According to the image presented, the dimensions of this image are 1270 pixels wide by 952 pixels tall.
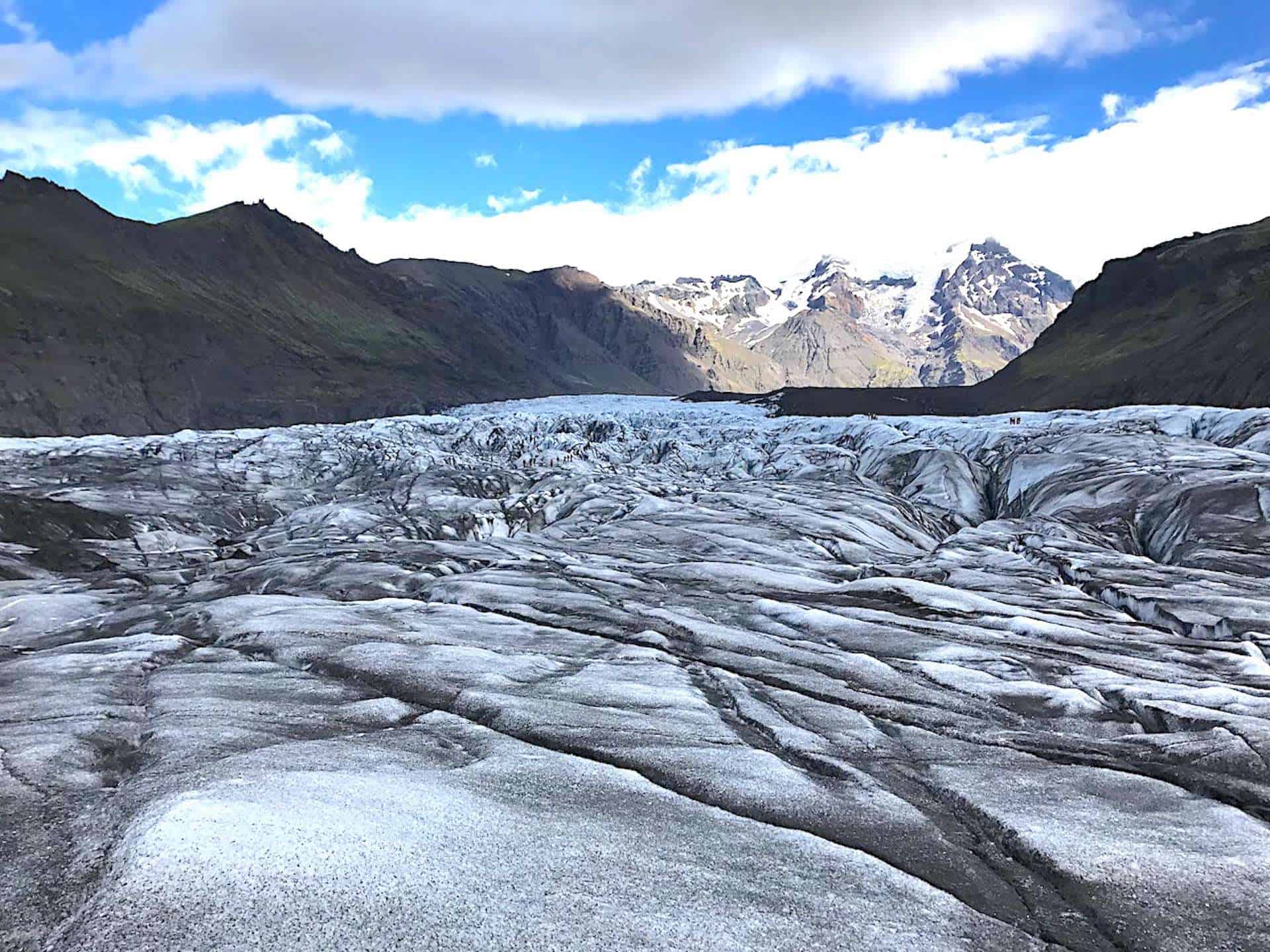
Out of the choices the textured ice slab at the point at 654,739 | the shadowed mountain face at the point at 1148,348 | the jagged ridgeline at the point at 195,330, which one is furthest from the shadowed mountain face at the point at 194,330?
the textured ice slab at the point at 654,739

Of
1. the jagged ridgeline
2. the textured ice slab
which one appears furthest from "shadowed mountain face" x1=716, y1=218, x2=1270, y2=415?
the jagged ridgeline

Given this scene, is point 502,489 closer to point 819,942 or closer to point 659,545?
point 659,545

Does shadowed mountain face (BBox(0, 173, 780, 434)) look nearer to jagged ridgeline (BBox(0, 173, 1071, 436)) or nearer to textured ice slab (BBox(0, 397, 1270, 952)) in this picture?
jagged ridgeline (BBox(0, 173, 1071, 436))

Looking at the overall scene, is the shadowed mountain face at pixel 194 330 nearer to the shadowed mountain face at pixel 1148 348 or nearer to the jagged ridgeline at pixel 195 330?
the jagged ridgeline at pixel 195 330

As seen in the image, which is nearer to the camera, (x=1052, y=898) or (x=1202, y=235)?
(x=1052, y=898)

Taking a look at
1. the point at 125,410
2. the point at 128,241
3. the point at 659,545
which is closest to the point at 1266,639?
the point at 659,545

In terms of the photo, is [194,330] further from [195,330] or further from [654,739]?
[654,739]

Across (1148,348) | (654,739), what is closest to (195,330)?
(654,739)
